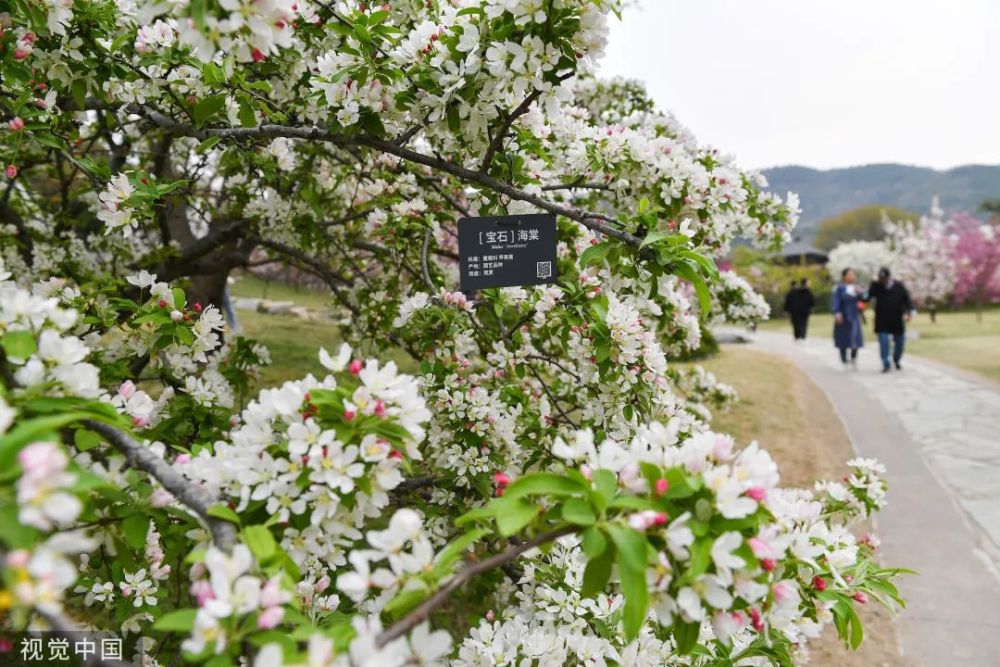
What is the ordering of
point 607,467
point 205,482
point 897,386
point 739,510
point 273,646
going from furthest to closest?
point 897,386 < point 205,482 < point 607,467 < point 739,510 < point 273,646

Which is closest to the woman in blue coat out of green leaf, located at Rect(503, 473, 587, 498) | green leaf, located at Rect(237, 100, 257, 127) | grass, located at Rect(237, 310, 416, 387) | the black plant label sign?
grass, located at Rect(237, 310, 416, 387)

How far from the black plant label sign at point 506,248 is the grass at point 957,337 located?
33.2 feet

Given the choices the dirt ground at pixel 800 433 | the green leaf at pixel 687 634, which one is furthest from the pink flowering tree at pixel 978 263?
the green leaf at pixel 687 634

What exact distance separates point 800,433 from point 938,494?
181 cm

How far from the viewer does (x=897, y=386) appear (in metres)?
9.04

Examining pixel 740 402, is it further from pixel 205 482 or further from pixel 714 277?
pixel 205 482

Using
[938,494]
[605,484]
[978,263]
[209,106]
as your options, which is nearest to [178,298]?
[209,106]

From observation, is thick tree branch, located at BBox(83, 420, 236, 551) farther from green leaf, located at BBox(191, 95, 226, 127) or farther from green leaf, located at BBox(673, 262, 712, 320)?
green leaf, located at BBox(673, 262, 712, 320)

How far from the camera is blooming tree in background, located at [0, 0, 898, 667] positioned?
99 cm

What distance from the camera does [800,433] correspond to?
6930 mm

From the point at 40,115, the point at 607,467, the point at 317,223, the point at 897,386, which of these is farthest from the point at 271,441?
the point at 897,386

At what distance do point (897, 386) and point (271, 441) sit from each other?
9.99 meters

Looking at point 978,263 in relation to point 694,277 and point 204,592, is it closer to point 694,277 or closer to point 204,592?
point 694,277

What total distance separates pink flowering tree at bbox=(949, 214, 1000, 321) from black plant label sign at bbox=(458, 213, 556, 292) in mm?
24671
